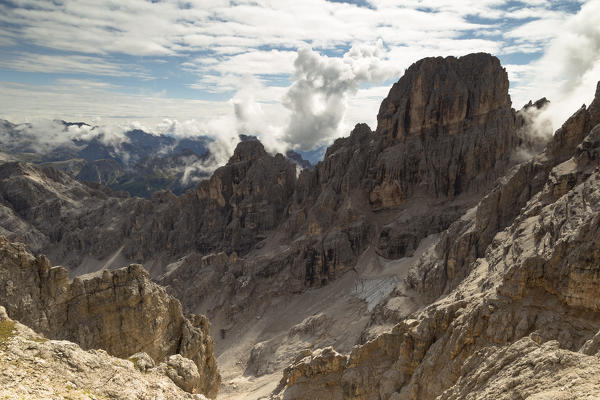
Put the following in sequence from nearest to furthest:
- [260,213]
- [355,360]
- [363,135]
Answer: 1. [355,360]
2. [363,135]
3. [260,213]

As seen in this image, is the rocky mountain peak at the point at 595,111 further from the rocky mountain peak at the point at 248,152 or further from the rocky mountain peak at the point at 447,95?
the rocky mountain peak at the point at 248,152

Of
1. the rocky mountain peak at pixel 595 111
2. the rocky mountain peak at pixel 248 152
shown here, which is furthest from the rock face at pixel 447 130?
the rocky mountain peak at pixel 248 152

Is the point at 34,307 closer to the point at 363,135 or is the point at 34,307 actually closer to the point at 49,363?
the point at 49,363

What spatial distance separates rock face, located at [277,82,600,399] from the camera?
23.7m

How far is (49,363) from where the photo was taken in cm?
2286

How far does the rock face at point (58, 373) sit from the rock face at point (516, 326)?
20.0 meters

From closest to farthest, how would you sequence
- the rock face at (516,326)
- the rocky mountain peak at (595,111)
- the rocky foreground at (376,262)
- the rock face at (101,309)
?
the rock face at (516,326)
the rocky foreground at (376,262)
the rock face at (101,309)
the rocky mountain peak at (595,111)

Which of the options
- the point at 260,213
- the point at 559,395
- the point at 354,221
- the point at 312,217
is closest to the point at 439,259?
the point at 354,221

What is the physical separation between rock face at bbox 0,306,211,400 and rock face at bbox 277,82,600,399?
19994 mm

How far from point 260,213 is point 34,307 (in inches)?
4610

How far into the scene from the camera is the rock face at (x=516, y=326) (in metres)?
23.7

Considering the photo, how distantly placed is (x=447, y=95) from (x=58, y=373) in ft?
399

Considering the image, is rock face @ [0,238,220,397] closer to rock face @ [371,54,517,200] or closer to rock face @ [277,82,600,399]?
rock face @ [277,82,600,399]

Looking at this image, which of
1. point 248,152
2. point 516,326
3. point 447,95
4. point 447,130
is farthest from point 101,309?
point 248,152
